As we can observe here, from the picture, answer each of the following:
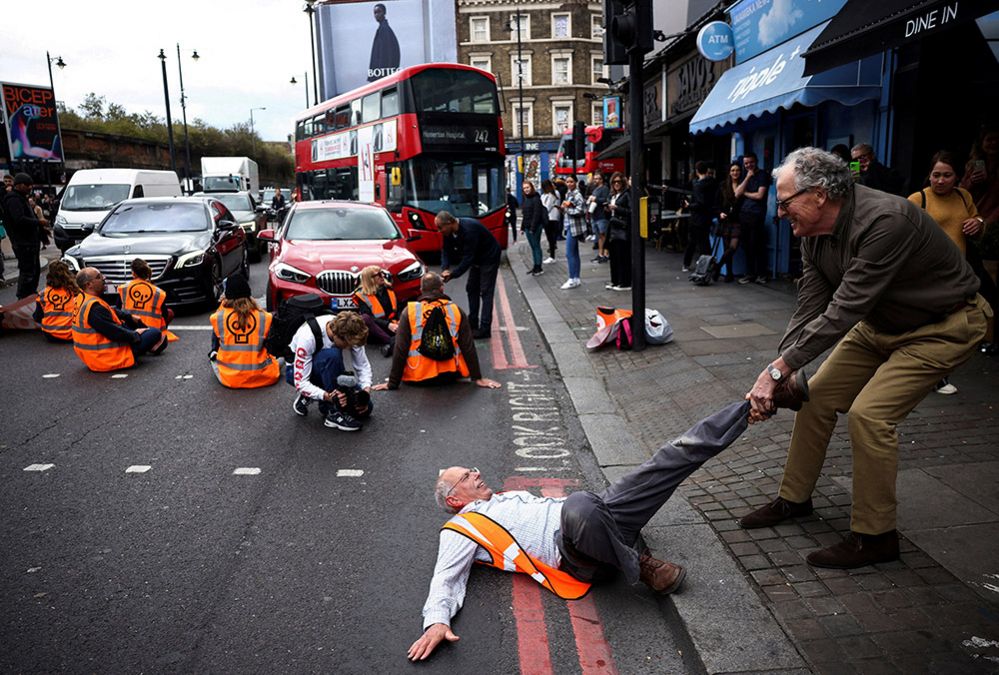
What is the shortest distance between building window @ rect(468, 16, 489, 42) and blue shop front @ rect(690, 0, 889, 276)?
48.3 metres

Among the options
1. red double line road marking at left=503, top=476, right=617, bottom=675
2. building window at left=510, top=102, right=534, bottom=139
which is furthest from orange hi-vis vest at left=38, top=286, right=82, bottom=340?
building window at left=510, top=102, right=534, bottom=139

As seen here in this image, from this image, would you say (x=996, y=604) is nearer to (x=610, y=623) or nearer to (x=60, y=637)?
(x=610, y=623)

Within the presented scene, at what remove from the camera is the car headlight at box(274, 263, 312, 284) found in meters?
9.62

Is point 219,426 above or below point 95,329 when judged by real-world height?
below

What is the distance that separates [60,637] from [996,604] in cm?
379

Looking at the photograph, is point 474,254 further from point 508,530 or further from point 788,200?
point 788,200

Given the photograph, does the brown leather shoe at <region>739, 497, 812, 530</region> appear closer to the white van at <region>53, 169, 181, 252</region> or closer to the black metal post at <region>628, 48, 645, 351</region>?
the black metal post at <region>628, 48, 645, 351</region>

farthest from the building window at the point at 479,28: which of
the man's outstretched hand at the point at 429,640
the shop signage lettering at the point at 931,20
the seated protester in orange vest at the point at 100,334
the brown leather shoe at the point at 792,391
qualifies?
the man's outstretched hand at the point at 429,640

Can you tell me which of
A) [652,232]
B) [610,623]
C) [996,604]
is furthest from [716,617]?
[652,232]

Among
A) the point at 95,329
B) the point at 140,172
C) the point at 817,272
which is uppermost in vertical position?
the point at 140,172

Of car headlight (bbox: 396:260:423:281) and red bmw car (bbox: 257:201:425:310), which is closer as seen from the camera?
red bmw car (bbox: 257:201:425:310)

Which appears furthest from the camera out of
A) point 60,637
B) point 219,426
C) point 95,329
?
point 95,329

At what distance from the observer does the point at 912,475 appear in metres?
4.34

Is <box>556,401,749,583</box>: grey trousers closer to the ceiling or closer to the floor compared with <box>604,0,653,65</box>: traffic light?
closer to the floor
